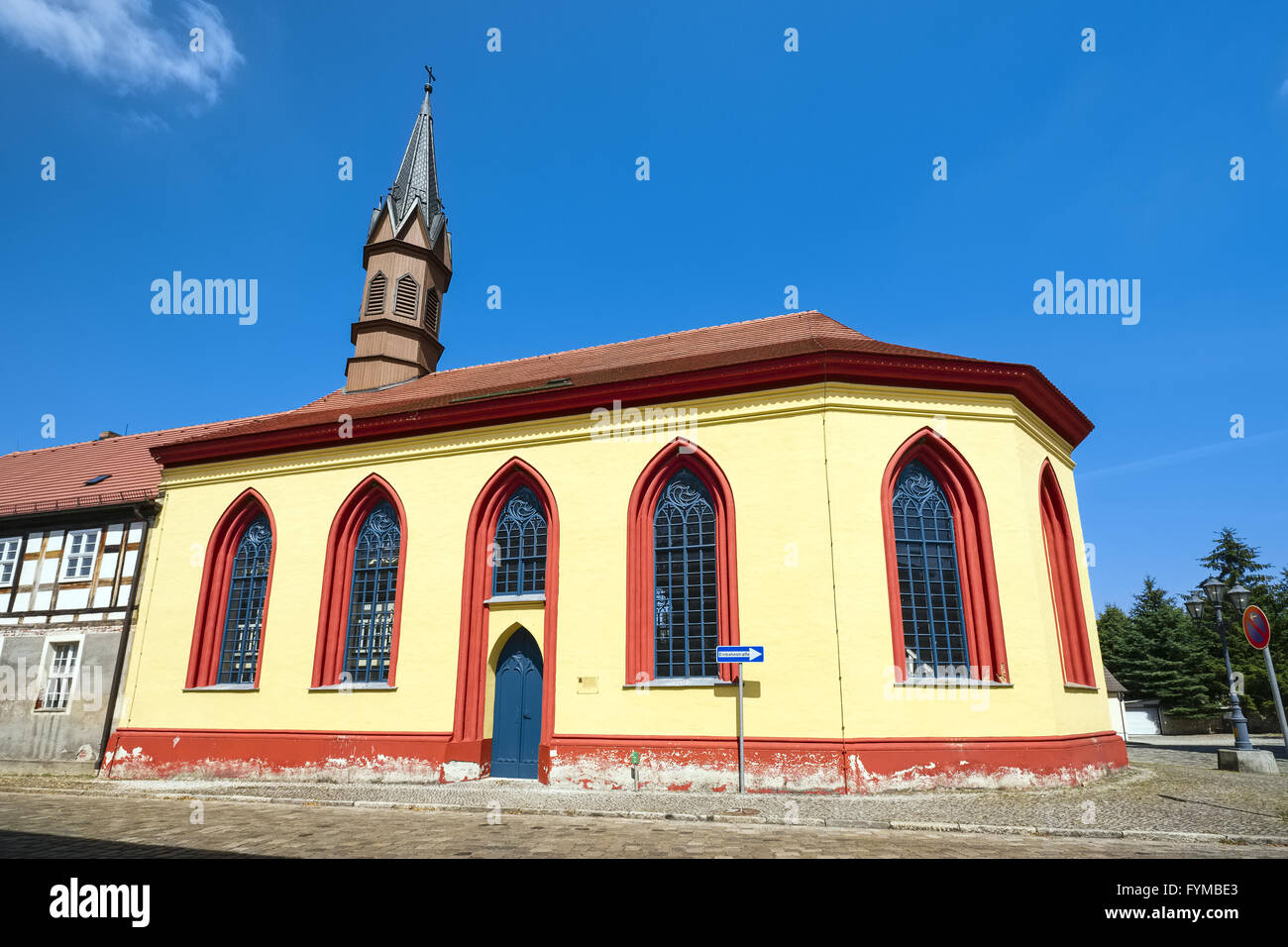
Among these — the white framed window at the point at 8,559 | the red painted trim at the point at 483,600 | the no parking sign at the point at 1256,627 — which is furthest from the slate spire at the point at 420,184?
the no parking sign at the point at 1256,627

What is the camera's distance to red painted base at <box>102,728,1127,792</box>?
1184 cm

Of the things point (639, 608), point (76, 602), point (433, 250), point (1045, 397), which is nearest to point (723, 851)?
point (639, 608)

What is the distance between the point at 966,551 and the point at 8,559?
940 inches

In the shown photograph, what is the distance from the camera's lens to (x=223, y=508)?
1794cm

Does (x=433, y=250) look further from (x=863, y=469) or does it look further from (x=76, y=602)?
(x=863, y=469)

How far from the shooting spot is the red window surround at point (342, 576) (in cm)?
A: 1572

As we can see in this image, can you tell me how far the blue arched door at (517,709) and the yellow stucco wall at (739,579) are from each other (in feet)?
1.92

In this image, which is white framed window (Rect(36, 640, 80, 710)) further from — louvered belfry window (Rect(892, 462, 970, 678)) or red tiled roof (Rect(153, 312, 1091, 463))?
louvered belfry window (Rect(892, 462, 970, 678))

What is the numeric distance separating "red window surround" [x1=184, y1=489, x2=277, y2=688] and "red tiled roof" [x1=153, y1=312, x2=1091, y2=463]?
1447 mm

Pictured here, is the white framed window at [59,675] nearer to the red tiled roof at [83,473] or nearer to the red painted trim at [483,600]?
the red tiled roof at [83,473]

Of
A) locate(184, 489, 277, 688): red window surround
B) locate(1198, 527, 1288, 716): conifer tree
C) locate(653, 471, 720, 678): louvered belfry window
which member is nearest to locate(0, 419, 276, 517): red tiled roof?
locate(184, 489, 277, 688): red window surround

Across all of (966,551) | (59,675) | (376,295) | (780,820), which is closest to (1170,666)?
(966,551)
